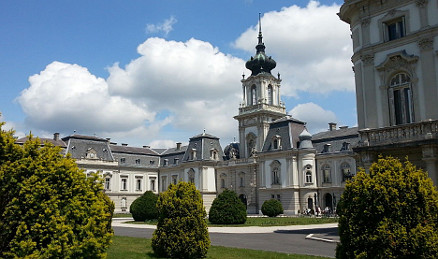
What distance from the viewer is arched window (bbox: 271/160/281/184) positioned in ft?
182

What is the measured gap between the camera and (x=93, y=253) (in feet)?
28.2

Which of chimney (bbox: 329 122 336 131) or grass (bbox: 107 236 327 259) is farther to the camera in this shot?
chimney (bbox: 329 122 336 131)

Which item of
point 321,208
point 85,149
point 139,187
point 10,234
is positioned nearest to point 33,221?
point 10,234

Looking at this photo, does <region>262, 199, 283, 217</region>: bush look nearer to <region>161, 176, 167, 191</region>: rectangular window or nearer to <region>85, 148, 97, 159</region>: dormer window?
<region>85, 148, 97, 159</region>: dormer window

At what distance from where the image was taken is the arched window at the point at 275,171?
5539 centimetres

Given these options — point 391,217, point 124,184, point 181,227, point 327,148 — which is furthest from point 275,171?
point 391,217

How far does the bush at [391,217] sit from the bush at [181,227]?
18.4 ft

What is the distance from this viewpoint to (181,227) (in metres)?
14.3

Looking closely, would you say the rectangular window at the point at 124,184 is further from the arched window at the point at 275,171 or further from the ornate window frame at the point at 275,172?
the arched window at the point at 275,171

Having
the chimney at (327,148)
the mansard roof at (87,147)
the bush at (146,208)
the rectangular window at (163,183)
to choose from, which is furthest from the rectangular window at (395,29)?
the rectangular window at (163,183)

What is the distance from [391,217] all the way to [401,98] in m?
12.0

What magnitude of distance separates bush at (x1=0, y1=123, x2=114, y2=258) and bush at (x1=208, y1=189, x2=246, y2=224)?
24763 millimetres

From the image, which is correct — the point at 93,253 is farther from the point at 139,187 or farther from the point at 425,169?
the point at 139,187

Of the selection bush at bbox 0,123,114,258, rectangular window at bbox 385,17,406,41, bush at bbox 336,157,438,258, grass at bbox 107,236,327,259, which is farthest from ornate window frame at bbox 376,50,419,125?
bush at bbox 0,123,114,258
